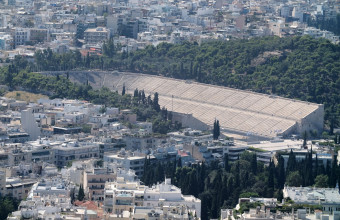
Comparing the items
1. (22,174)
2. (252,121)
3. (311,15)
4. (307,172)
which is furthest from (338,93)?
(311,15)

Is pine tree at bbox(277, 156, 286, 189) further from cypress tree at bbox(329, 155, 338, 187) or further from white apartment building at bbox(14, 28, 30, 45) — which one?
white apartment building at bbox(14, 28, 30, 45)

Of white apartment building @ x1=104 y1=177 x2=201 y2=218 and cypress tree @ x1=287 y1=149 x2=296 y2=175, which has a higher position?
white apartment building @ x1=104 y1=177 x2=201 y2=218

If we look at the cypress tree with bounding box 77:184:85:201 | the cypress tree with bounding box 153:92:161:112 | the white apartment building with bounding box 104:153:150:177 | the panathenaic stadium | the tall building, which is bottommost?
the panathenaic stadium

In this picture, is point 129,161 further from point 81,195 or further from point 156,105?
point 156,105

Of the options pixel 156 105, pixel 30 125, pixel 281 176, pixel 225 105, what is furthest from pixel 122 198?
pixel 225 105

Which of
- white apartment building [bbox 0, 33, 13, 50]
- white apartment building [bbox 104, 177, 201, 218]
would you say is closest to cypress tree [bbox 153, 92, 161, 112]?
white apartment building [bbox 0, 33, 13, 50]

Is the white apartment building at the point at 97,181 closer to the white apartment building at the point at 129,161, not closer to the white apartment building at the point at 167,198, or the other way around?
the white apartment building at the point at 167,198

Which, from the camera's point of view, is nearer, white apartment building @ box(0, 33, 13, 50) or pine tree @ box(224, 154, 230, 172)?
pine tree @ box(224, 154, 230, 172)

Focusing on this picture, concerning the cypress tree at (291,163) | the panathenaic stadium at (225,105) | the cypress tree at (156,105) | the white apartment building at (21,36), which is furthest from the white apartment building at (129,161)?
the white apartment building at (21,36)
